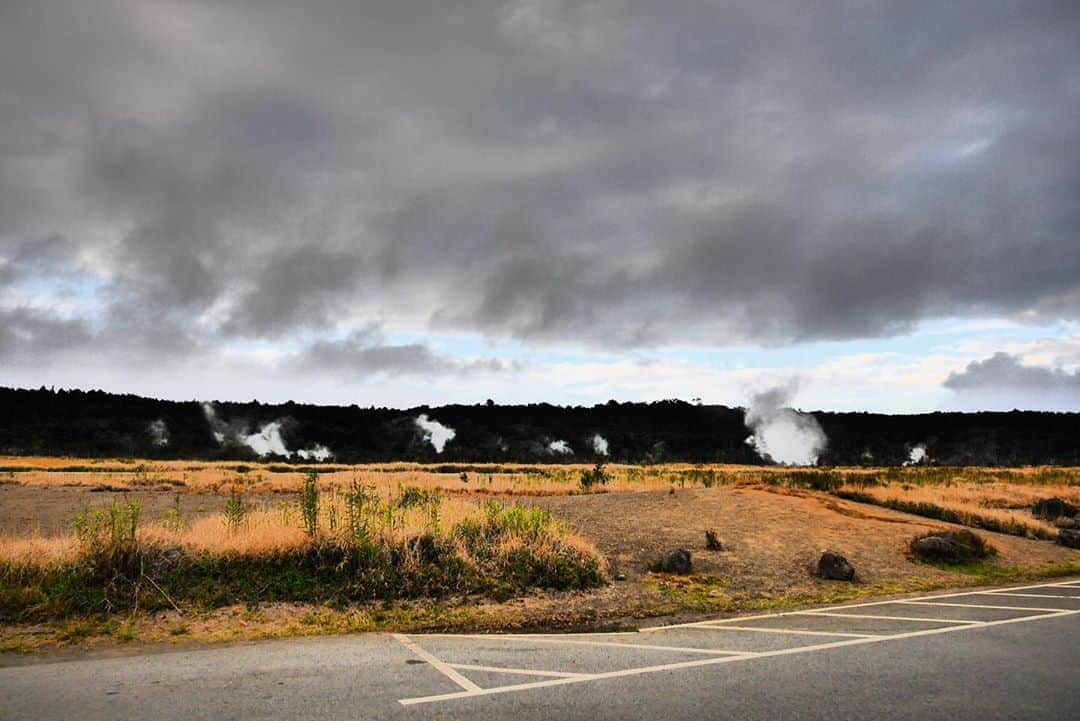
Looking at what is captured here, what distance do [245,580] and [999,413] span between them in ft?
617

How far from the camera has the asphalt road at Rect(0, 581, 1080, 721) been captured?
632cm

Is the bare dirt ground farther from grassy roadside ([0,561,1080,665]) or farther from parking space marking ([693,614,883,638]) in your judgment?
parking space marking ([693,614,883,638])

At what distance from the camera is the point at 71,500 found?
97.5 ft

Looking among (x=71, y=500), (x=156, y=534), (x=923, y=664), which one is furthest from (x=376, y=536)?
(x=71, y=500)

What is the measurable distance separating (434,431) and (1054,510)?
136m

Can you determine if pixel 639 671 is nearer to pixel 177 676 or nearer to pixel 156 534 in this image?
pixel 177 676

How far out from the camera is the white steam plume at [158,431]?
125025 mm

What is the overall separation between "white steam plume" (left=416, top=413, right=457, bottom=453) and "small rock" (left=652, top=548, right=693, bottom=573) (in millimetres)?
126947

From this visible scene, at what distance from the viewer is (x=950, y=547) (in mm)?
17625

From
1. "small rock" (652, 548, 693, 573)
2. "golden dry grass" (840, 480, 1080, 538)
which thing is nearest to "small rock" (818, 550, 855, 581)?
"small rock" (652, 548, 693, 573)

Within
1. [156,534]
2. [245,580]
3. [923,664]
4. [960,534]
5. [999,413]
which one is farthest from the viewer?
[999,413]

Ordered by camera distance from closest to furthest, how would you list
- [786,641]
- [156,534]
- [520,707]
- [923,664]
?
[520,707]
[923,664]
[786,641]
[156,534]

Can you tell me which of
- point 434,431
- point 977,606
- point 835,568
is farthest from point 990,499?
point 434,431

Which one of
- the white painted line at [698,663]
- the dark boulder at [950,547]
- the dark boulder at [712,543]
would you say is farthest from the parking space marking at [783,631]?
the dark boulder at [950,547]
